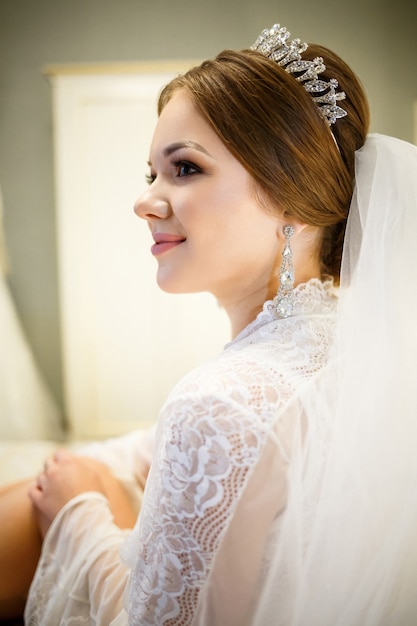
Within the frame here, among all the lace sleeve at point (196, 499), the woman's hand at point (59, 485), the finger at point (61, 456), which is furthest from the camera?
the finger at point (61, 456)

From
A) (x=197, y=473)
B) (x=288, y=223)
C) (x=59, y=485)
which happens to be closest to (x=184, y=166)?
(x=288, y=223)

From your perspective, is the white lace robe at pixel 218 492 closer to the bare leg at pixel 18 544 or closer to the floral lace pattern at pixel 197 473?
the floral lace pattern at pixel 197 473

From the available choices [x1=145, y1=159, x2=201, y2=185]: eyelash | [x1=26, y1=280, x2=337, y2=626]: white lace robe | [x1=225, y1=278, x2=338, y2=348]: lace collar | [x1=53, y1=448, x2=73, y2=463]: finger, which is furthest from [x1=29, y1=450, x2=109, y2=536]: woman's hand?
[x1=145, y1=159, x2=201, y2=185]: eyelash

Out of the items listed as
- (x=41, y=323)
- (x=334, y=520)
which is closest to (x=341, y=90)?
(x=334, y=520)

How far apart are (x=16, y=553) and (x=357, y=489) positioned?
0.75 meters

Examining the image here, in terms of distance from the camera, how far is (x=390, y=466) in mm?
764

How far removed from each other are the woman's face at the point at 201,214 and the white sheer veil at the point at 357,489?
0.73 feet

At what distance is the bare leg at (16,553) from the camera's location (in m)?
1.06

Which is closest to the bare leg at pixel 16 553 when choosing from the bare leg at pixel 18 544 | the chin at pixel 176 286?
the bare leg at pixel 18 544

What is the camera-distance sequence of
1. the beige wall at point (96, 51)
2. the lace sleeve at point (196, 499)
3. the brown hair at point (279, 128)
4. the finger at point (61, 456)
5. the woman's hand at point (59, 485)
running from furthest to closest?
the beige wall at point (96, 51) → the finger at point (61, 456) → the woman's hand at point (59, 485) → the brown hair at point (279, 128) → the lace sleeve at point (196, 499)

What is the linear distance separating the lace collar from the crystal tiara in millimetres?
308

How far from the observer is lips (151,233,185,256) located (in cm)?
98

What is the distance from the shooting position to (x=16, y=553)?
107 cm

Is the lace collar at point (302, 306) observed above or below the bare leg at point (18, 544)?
above
